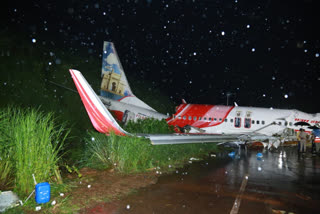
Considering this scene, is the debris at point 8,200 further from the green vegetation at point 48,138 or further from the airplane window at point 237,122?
the airplane window at point 237,122

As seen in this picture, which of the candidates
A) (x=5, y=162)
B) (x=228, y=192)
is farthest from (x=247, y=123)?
(x=5, y=162)

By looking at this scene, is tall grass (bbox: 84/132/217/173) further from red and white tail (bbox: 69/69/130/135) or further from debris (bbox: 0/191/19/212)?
debris (bbox: 0/191/19/212)

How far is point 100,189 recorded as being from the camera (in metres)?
6.41

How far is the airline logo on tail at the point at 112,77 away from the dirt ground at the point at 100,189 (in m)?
11.7

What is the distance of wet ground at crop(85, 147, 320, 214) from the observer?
18.0 ft

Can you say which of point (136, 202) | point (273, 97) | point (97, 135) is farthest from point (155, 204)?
point (273, 97)

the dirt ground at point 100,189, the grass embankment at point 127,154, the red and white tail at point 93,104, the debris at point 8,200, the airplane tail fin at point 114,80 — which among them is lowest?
the dirt ground at point 100,189

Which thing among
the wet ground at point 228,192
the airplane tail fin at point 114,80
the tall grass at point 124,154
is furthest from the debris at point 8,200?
the airplane tail fin at point 114,80

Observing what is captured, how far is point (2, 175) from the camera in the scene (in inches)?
214

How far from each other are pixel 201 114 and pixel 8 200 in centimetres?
1382

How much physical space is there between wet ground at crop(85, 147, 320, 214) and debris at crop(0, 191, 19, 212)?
58.1 inches

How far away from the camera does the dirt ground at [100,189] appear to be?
17.0 ft

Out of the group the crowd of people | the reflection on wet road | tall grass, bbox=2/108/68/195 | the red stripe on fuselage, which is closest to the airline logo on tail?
the red stripe on fuselage

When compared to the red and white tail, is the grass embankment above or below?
below
